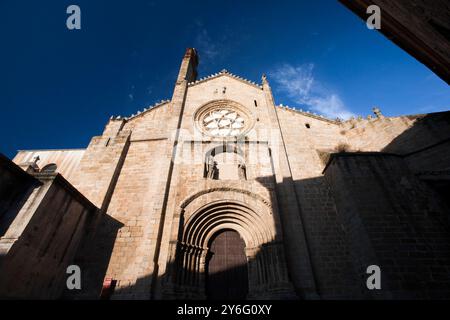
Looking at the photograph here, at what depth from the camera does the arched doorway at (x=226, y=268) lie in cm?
690

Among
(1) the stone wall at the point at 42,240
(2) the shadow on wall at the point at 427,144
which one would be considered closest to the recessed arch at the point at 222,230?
(1) the stone wall at the point at 42,240

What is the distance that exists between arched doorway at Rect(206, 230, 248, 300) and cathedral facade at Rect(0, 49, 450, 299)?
4 centimetres

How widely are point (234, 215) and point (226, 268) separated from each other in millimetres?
1776

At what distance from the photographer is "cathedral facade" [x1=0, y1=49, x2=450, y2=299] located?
18.6 ft

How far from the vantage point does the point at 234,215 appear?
8.02m

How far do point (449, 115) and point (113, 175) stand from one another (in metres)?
14.6

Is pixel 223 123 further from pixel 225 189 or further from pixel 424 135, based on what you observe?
pixel 424 135

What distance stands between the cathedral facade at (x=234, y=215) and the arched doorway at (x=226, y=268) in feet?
0.12

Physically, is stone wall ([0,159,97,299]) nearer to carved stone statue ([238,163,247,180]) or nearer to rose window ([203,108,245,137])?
carved stone statue ([238,163,247,180])

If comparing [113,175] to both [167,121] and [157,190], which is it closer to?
→ [157,190]

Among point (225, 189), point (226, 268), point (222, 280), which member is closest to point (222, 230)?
point (226, 268)

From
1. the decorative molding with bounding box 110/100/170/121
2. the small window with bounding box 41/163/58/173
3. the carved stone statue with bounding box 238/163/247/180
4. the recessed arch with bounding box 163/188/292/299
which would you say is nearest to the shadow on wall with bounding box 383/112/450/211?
the recessed arch with bounding box 163/188/292/299

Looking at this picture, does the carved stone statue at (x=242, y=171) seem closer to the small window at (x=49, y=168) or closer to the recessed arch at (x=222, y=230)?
the recessed arch at (x=222, y=230)
